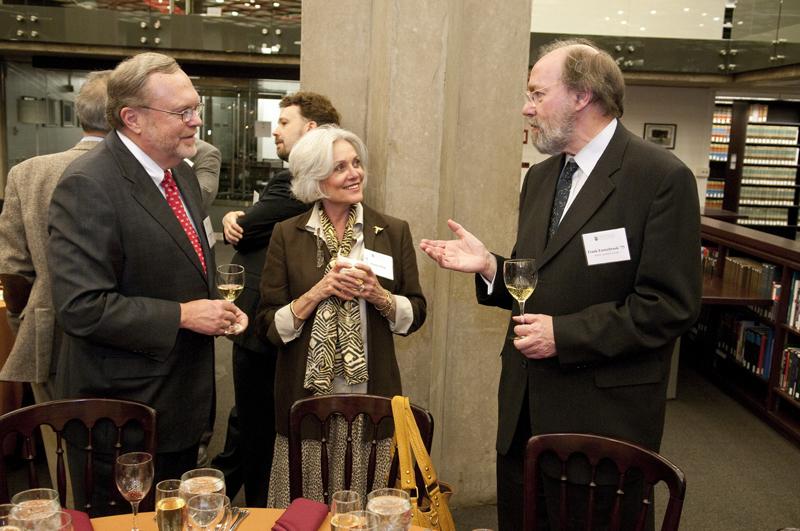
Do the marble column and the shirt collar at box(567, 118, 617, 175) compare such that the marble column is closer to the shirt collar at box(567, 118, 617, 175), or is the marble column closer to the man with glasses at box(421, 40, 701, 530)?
the man with glasses at box(421, 40, 701, 530)

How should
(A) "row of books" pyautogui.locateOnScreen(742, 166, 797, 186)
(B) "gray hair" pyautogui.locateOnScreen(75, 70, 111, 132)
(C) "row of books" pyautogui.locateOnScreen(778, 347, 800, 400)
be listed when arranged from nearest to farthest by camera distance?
(B) "gray hair" pyautogui.locateOnScreen(75, 70, 111, 132) < (C) "row of books" pyautogui.locateOnScreen(778, 347, 800, 400) < (A) "row of books" pyautogui.locateOnScreen(742, 166, 797, 186)

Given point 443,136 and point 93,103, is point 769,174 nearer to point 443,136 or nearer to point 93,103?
point 443,136

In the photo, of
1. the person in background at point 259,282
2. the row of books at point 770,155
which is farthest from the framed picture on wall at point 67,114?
the row of books at point 770,155

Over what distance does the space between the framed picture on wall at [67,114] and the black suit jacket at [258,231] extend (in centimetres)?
1141

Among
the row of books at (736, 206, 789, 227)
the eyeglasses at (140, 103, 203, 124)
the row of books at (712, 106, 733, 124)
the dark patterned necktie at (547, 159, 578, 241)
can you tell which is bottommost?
the row of books at (736, 206, 789, 227)

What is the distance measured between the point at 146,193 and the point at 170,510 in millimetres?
1092

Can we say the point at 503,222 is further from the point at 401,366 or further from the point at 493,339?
the point at 401,366

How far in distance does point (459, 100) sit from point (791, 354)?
11.2 feet

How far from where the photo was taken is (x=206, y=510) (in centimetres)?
150

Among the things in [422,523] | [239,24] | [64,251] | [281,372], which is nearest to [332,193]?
[281,372]

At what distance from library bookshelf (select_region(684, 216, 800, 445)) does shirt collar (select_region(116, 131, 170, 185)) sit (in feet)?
14.5

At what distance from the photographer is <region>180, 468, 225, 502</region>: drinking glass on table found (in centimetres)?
165

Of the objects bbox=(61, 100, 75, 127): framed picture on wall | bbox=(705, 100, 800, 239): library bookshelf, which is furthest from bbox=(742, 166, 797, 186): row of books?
bbox=(61, 100, 75, 127): framed picture on wall

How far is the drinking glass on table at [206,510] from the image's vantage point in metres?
1.49
